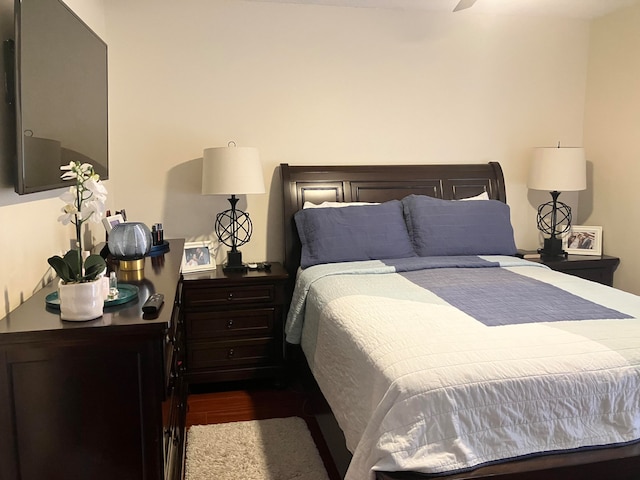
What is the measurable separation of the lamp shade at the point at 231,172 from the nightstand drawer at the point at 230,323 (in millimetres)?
728

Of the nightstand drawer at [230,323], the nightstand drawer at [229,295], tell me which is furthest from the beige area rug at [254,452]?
the nightstand drawer at [229,295]

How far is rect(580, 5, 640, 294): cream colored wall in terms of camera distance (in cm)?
353

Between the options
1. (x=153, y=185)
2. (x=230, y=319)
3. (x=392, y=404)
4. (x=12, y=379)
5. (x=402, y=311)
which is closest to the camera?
(x=12, y=379)

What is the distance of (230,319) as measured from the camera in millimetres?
3137

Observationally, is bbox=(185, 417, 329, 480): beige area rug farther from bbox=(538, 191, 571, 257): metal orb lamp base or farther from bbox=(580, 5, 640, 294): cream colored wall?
bbox=(580, 5, 640, 294): cream colored wall

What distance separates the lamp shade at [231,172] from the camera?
306 centimetres

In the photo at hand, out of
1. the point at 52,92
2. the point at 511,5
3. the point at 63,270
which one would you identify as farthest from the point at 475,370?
the point at 511,5

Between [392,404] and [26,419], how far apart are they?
1048 millimetres

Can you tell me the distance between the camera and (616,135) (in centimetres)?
367

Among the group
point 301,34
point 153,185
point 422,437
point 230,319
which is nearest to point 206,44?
point 301,34

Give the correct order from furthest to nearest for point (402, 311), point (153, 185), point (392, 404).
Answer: point (153, 185) < point (402, 311) < point (392, 404)

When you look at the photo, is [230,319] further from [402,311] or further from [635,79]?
[635,79]

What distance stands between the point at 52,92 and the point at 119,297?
2.51ft

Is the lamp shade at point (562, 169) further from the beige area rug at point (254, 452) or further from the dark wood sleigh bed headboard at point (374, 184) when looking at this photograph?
the beige area rug at point (254, 452)
